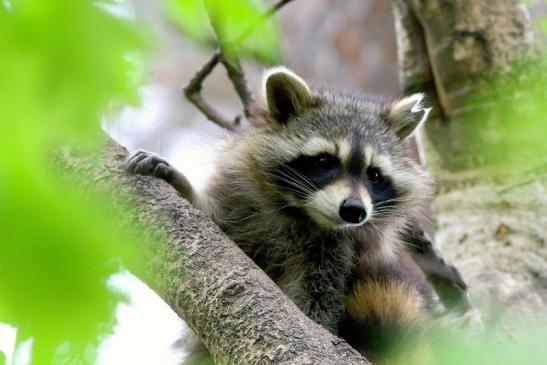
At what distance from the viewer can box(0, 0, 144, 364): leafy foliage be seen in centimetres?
118

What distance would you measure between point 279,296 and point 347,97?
1883 mm

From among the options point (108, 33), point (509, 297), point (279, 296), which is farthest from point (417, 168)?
point (108, 33)

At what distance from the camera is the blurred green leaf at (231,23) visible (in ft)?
7.41

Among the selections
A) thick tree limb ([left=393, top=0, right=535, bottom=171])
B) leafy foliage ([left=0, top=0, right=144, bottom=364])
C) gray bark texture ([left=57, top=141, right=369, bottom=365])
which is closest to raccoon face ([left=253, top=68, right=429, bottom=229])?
thick tree limb ([left=393, top=0, right=535, bottom=171])

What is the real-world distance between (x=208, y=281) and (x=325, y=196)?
1182 mm

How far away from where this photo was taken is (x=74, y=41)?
1.21 metres

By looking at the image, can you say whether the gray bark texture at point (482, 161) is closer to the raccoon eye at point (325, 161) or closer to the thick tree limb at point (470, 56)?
the thick tree limb at point (470, 56)

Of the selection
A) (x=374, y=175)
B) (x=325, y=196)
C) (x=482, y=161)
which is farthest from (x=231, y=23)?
(x=482, y=161)

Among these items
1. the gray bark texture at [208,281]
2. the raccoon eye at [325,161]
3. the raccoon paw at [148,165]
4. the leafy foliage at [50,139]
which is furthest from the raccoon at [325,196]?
the leafy foliage at [50,139]

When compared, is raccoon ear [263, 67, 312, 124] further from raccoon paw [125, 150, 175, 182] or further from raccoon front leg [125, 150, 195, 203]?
raccoon paw [125, 150, 175, 182]

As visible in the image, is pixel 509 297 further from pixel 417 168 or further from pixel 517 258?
pixel 417 168

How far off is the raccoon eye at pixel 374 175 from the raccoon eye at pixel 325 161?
6.8 inches

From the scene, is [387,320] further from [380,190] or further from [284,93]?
[284,93]

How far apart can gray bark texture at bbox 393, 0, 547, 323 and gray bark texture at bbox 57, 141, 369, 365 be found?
71.5 inches
